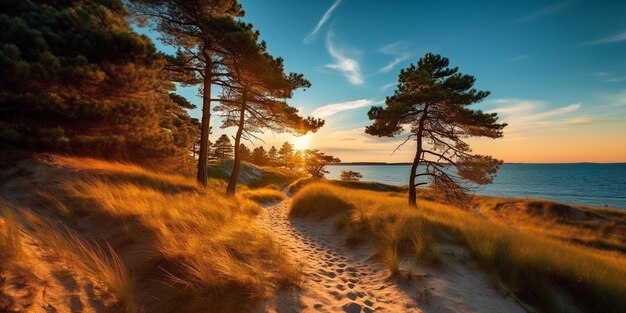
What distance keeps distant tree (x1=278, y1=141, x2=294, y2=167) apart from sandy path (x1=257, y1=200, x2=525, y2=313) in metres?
86.9

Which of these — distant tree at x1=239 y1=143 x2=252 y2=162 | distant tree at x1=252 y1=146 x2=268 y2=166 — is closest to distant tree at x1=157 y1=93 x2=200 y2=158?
distant tree at x1=239 y1=143 x2=252 y2=162

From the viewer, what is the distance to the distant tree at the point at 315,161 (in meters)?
62.7

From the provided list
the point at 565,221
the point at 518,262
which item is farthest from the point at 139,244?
the point at 565,221

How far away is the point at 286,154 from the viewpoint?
320 feet

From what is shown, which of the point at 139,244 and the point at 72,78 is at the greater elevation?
the point at 72,78

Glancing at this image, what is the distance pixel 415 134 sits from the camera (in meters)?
17.2

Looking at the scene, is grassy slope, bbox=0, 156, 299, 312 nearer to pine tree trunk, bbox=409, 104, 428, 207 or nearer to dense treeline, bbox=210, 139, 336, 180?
pine tree trunk, bbox=409, 104, 428, 207

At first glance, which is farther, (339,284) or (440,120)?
(440,120)

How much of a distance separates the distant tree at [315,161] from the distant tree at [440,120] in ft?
147

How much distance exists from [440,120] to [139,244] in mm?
16402

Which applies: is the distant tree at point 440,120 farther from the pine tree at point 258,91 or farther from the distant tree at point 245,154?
the distant tree at point 245,154

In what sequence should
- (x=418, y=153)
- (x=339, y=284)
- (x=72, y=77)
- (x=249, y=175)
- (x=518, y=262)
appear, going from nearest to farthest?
1. (x=339, y=284)
2. (x=518, y=262)
3. (x=72, y=77)
4. (x=418, y=153)
5. (x=249, y=175)

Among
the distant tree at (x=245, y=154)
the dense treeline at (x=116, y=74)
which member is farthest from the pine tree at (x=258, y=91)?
the distant tree at (x=245, y=154)

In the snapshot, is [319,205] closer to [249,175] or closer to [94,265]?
[94,265]
